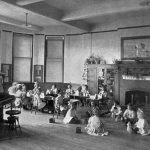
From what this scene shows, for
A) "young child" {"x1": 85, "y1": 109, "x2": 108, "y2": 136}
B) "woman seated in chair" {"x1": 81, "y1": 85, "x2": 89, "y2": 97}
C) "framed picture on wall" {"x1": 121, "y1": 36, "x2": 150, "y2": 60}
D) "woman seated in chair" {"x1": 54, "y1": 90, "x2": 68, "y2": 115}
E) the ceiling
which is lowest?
"young child" {"x1": 85, "y1": 109, "x2": 108, "y2": 136}

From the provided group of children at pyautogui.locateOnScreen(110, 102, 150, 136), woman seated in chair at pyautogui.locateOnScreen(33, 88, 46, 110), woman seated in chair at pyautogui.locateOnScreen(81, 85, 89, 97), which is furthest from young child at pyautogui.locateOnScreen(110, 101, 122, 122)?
woman seated in chair at pyautogui.locateOnScreen(33, 88, 46, 110)

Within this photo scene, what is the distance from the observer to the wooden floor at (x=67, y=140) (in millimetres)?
5363

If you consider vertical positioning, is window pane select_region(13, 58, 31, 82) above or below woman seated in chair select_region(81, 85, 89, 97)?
above

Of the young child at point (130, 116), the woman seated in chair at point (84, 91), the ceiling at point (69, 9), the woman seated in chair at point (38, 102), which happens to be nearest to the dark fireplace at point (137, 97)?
the woman seated in chair at point (84, 91)

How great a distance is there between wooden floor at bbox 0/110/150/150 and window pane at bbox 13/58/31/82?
5238 mm

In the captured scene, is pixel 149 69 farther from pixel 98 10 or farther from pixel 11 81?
pixel 11 81

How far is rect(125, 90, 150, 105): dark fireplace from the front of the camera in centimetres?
979

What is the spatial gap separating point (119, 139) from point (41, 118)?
145 inches

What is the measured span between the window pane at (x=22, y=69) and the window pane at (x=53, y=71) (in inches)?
44.9

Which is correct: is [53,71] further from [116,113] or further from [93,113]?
[93,113]

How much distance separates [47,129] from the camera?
698 centimetres

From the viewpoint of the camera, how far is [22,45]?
1244 centimetres

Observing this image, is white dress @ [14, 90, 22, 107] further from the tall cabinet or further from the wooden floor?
the tall cabinet

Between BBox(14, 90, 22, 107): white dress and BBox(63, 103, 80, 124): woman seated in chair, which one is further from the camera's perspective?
BBox(14, 90, 22, 107): white dress
